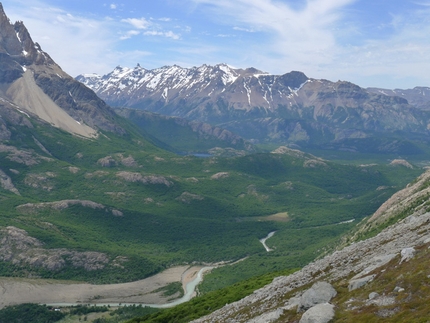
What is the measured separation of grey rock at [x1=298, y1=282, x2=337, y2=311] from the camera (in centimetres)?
7223

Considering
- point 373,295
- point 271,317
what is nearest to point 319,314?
point 373,295

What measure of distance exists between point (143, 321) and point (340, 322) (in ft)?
316

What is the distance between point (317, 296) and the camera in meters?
73.2

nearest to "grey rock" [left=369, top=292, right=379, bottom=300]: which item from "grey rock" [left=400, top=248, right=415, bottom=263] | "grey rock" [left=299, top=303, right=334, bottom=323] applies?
"grey rock" [left=299, top=303, right=334, bottom=323]

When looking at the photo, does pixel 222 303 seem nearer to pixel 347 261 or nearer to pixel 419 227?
pixel 347 261

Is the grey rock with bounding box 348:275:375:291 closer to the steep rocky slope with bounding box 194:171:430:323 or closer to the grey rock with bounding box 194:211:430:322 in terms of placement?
the steep rocky slope with bounding box 194:171:430:323

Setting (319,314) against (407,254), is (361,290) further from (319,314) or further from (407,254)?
(407,254)

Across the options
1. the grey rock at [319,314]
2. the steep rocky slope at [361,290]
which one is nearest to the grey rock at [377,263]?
the steep rocky slope at [361,290]

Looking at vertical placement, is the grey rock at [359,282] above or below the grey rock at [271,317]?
above

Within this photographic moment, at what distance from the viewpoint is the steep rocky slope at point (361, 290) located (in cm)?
6117

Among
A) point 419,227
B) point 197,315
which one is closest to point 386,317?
point 419,227

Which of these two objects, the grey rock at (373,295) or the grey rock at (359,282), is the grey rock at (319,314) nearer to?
the grey rock at (373,295)

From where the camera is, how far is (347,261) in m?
95.5

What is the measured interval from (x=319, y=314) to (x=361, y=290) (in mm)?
9190
